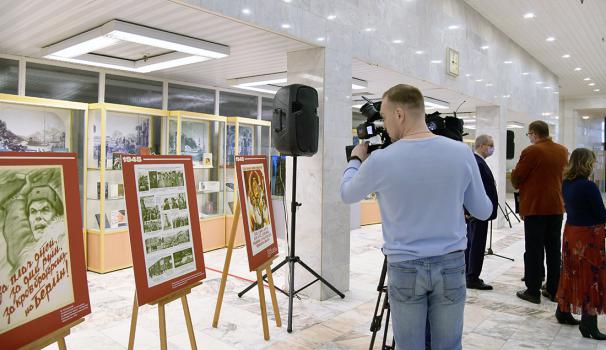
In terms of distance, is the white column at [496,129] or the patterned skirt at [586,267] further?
the white column at [496,129]

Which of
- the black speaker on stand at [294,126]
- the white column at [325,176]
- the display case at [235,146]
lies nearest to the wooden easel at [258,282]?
the black speaker on stand at [294,126]

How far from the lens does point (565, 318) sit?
3.82 metres

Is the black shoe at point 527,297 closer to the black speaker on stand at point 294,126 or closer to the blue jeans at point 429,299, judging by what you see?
the black speaker on stand at point 294,126

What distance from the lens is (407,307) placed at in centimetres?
181

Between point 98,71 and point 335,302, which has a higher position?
point 98,71

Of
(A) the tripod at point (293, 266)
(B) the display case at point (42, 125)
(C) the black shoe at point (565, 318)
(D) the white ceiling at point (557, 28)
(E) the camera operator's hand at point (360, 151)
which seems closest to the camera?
(E) the camera operator's hand at point (360, 151)

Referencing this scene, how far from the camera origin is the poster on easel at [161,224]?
2.37 m

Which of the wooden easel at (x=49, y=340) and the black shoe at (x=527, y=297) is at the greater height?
the wooden easel at (x=49, y=340)

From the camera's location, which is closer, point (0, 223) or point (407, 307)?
point (0, 223)

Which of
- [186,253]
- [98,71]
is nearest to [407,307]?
[186,253]

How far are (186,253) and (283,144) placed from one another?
144 cm

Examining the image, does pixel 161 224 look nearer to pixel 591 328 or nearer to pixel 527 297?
pixel 591 328

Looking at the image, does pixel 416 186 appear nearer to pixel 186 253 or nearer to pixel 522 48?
pixel 186 253

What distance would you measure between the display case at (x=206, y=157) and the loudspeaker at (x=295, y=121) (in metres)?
2.92
